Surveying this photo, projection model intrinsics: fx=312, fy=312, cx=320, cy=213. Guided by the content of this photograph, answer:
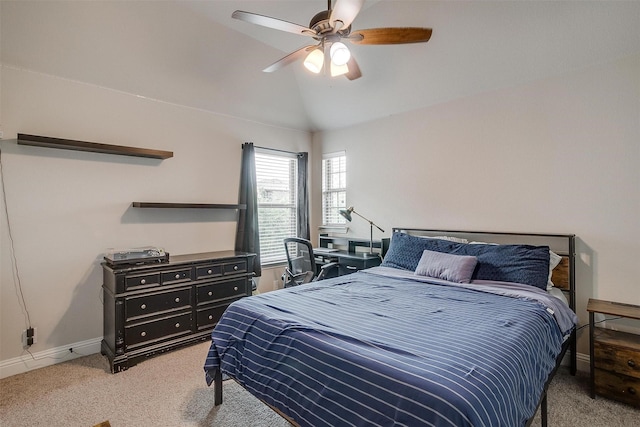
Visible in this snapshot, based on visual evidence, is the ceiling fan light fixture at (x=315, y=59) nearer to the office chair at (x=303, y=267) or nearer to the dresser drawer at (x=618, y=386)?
the office chair at (x=303, y=267)

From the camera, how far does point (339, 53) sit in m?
2.11

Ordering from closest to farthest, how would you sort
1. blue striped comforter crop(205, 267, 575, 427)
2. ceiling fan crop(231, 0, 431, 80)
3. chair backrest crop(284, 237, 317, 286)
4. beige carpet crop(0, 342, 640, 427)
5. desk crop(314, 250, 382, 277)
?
blue striped comforter crop(205, 267, 575, 427)
ceiling fan crop(231, 0, 431, 80)
beige carpet crop(0, 342, 640, 427)
chair backrest crop(284, 237, 317, 286)
desk crop(314, 250, 382, 277)

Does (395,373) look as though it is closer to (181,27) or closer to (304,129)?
(181,27)

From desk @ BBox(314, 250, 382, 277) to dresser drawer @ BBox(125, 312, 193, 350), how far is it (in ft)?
5.59

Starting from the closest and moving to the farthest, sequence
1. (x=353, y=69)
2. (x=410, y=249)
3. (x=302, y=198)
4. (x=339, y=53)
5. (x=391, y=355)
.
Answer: (x=391, y=355), (x=339, y=53), (x=353, y=69), (x=410, y=249), (x=302, y=198)

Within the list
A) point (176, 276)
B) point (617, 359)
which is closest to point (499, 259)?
point (617, 359)

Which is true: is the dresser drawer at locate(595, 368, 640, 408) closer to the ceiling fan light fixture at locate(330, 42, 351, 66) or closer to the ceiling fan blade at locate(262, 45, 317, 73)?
the ceiling fan light fixture at locate(330, 42, 351, 66)

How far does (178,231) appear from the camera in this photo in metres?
3.59

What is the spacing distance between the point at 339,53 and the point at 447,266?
1.94m

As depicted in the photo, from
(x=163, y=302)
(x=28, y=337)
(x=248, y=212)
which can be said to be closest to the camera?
(x=28, y=337)

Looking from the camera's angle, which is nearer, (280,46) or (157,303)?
(157,303)

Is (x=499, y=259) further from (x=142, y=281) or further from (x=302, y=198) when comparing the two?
(x=142, y=281)

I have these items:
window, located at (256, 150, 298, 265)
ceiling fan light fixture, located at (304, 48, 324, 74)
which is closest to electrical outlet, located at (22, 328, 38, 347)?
window, located at (256, 150, 298, 265)

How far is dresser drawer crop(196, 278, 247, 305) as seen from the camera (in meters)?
3.20
